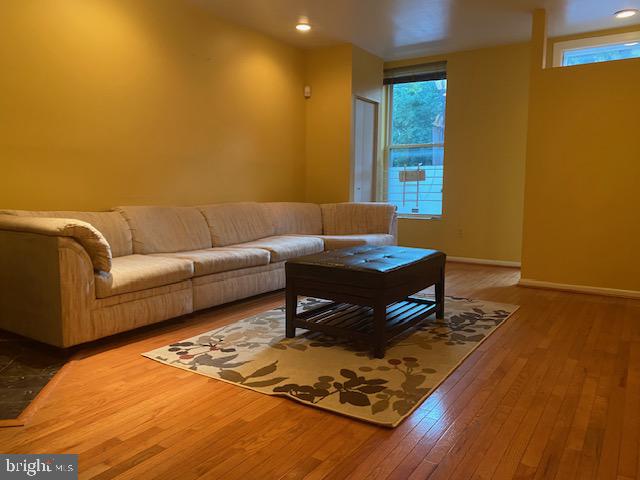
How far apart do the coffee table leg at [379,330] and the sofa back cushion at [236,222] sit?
2034 mm

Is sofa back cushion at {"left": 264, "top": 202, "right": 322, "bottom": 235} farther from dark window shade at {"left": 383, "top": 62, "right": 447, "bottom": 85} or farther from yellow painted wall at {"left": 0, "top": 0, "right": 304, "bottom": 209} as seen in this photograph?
dark window shade at {"left": 383, "top": 62, "right": 447, "bottom": 85}

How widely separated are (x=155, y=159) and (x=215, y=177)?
718 mm

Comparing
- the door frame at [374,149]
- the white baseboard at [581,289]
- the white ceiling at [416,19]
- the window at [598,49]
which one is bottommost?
the white baseboard at [581,289]

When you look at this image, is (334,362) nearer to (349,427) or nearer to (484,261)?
(349,427)

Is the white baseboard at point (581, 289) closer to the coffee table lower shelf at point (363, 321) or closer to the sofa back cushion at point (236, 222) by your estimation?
the coffee table lower shelf at point (363, 321)

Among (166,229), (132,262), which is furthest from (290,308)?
(166,229)

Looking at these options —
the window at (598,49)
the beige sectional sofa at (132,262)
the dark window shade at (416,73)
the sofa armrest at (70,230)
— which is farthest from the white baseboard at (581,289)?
the sofa armrest at (70,230)

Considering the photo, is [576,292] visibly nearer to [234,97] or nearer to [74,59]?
[234,97]

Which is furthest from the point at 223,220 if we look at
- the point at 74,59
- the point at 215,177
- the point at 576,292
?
the point at 576,292

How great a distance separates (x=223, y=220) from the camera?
4.34 metres

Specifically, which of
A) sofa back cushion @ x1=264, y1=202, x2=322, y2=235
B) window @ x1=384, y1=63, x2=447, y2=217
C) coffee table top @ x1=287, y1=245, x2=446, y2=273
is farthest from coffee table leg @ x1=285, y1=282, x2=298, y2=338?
window @ x1=384, y1=63, x2=447, y2=217

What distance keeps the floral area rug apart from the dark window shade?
12.5ft

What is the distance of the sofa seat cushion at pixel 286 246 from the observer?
4.06 m

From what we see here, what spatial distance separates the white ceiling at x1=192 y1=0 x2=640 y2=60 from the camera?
170 inches
